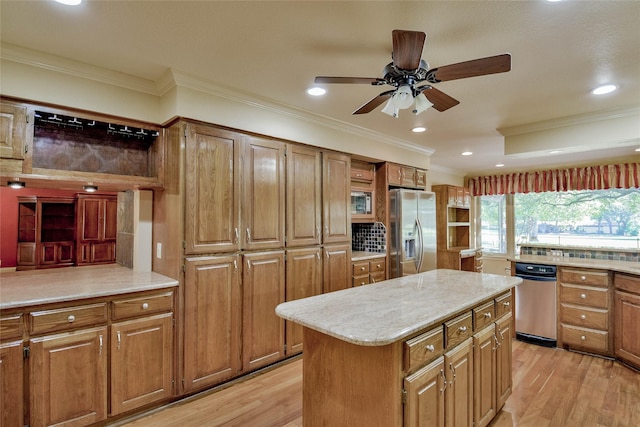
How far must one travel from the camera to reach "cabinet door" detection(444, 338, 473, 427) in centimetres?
171

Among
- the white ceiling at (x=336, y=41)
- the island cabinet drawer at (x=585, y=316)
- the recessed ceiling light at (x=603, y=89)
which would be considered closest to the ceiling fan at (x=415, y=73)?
the white ceiling at (x=336, y=41)

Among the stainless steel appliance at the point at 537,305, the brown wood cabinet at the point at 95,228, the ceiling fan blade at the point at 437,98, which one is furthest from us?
the brown wood cabinet at the point at 95,228

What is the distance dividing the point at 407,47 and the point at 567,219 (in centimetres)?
593

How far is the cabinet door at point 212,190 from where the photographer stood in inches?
100

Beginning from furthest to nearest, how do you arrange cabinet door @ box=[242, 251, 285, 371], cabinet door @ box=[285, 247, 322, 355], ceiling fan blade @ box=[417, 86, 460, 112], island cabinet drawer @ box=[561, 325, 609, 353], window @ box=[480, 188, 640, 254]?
window @ box=[480, 188, 640, 254]
island cabinet drawer @ box=[561, 325, 609, 353]
cabinet door @ box=[285, 247, 322, 355]
cabinet door @ box=[242, 251, 285, 371]
ceiling fan blade @ box=[417, 86, 460, 112]

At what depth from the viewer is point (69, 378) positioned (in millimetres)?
2012

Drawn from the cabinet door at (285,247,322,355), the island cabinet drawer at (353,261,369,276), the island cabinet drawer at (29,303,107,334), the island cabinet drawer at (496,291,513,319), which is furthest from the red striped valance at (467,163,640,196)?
the island cabinet drawer at (29,303,107,334)

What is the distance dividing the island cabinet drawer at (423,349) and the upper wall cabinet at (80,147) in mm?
2190

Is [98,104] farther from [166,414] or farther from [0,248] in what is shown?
[0,248]

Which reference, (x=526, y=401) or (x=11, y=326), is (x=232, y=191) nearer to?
(x=11, y=326)

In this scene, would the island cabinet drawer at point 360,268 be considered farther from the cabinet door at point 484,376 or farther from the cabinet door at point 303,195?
the cabinet door at point 484,376

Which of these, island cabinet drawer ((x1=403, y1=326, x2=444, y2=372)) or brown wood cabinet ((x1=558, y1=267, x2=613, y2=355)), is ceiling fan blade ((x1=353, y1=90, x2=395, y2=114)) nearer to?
island cabinet drawer ((x1=403, y1=326, x2=444, y2=372))

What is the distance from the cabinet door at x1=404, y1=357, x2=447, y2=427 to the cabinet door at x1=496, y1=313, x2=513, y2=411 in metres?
0.79

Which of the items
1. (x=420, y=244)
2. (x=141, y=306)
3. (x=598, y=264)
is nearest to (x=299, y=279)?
(x=141, y=306)
